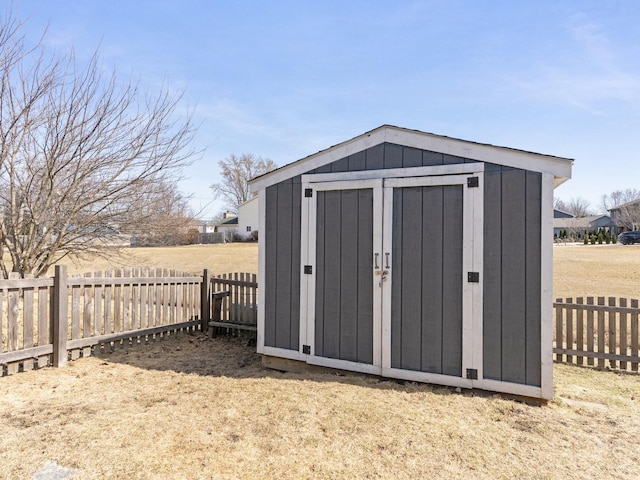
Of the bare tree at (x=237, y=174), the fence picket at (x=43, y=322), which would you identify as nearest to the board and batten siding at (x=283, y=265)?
the fence picket at (x=43, y=322)

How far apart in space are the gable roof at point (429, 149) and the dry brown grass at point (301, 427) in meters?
2.22

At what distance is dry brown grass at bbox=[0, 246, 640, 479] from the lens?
2373 millimetres

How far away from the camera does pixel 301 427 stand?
2.92m

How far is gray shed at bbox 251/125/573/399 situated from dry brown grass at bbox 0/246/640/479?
34cm

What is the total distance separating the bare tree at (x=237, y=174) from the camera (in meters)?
45.6

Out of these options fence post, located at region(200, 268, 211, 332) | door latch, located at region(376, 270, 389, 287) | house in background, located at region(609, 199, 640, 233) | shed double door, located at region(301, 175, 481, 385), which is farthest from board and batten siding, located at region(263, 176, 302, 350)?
house in background, located at region(609, 199, 640, 233)

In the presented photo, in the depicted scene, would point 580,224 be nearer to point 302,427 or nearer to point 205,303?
point 205,303

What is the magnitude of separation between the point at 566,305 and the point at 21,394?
6.28 meters

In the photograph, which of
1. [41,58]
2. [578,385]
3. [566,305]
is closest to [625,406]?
[578,385]

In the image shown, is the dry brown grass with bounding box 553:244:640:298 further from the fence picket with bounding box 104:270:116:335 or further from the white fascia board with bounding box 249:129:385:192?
the fence picket with bounding box 104:270:116:335

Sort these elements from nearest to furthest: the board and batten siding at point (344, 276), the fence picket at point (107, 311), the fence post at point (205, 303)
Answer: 1. the board and batten siding at point (344, 276)
2. the fence picket at point (107, 311)
3. the fence post at point (205, 303)

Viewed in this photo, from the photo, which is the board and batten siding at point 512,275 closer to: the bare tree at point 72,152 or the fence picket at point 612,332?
the fence picket at point 612,332

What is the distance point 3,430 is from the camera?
111 inches

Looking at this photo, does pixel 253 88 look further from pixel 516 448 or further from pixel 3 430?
pixel 516 448
